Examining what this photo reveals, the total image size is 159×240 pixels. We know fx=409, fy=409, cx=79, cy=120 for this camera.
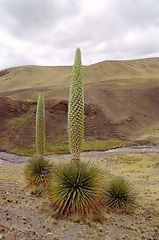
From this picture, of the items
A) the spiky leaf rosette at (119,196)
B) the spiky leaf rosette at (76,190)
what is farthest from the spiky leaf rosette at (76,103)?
the spiky leaf rosette at (119,196)

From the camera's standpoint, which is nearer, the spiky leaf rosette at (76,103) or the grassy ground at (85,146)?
the spiky leaf rosette at (76,103)

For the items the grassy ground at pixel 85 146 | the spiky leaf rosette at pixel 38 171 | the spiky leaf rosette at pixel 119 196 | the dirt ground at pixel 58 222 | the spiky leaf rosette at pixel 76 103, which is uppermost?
the spiky leaf rosette at pixel 76 103

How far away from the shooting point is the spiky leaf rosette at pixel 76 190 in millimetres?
15078

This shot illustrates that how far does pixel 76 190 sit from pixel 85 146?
33.1 m

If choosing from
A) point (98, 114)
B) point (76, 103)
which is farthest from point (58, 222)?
point (98, 114)

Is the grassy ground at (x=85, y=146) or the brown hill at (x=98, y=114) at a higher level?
the brown hill at (x=98, y=114)

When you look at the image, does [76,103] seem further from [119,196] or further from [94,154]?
[94,154]

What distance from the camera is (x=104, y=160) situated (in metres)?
38.4

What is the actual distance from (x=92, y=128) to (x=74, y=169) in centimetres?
4155

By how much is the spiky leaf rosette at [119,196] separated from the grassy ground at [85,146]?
28544mm

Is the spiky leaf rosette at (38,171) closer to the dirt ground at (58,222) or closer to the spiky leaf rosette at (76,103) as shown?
the dirt ground at (58,222)

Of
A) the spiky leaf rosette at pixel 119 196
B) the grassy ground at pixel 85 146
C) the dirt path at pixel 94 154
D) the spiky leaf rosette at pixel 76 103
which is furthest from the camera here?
the grassy ground at pixel 85 146

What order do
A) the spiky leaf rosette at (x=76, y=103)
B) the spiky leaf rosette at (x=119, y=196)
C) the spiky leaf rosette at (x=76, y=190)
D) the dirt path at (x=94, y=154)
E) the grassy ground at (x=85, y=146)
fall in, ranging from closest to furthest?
the spiky leaf rosette at (x=76, y=190) → the spiky leaf rosette at (x=76, y=103) → the spiky leaf rosette at (x=119, y=196) → the dirt path at (x=94, y=154) → the grassy ground at (x=85, y=146)

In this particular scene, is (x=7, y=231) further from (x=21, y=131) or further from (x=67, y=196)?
(x=21, y=131)
